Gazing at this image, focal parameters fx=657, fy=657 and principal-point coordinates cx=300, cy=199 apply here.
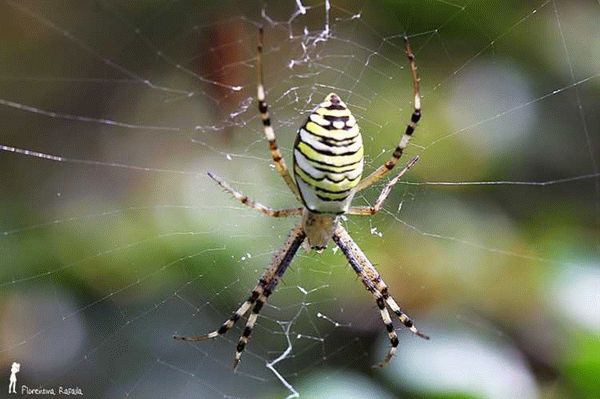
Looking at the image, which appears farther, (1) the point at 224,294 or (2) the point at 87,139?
(2) the point at 87,139

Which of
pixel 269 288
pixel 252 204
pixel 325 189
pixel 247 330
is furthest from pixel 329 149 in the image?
pixel 247 330

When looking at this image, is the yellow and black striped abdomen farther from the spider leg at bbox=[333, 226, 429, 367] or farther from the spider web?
the spider leg at bbox=[333, 226, 429, 367]

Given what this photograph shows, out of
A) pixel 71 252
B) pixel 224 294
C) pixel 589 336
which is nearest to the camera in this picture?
pixel 589 336

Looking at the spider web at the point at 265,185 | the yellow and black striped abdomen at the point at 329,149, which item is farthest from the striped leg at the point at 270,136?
the spider web at the point at 265,185

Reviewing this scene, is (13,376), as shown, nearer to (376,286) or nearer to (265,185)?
(265,185)

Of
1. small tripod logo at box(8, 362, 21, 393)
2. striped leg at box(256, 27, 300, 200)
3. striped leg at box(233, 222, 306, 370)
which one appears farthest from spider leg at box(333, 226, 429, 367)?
small tripod logo at box(8, 362, 21, 393)

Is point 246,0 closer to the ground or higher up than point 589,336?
higher up

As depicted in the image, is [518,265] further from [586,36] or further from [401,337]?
[586,36]

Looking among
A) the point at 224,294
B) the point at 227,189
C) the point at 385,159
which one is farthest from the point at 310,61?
the point at 224,294
